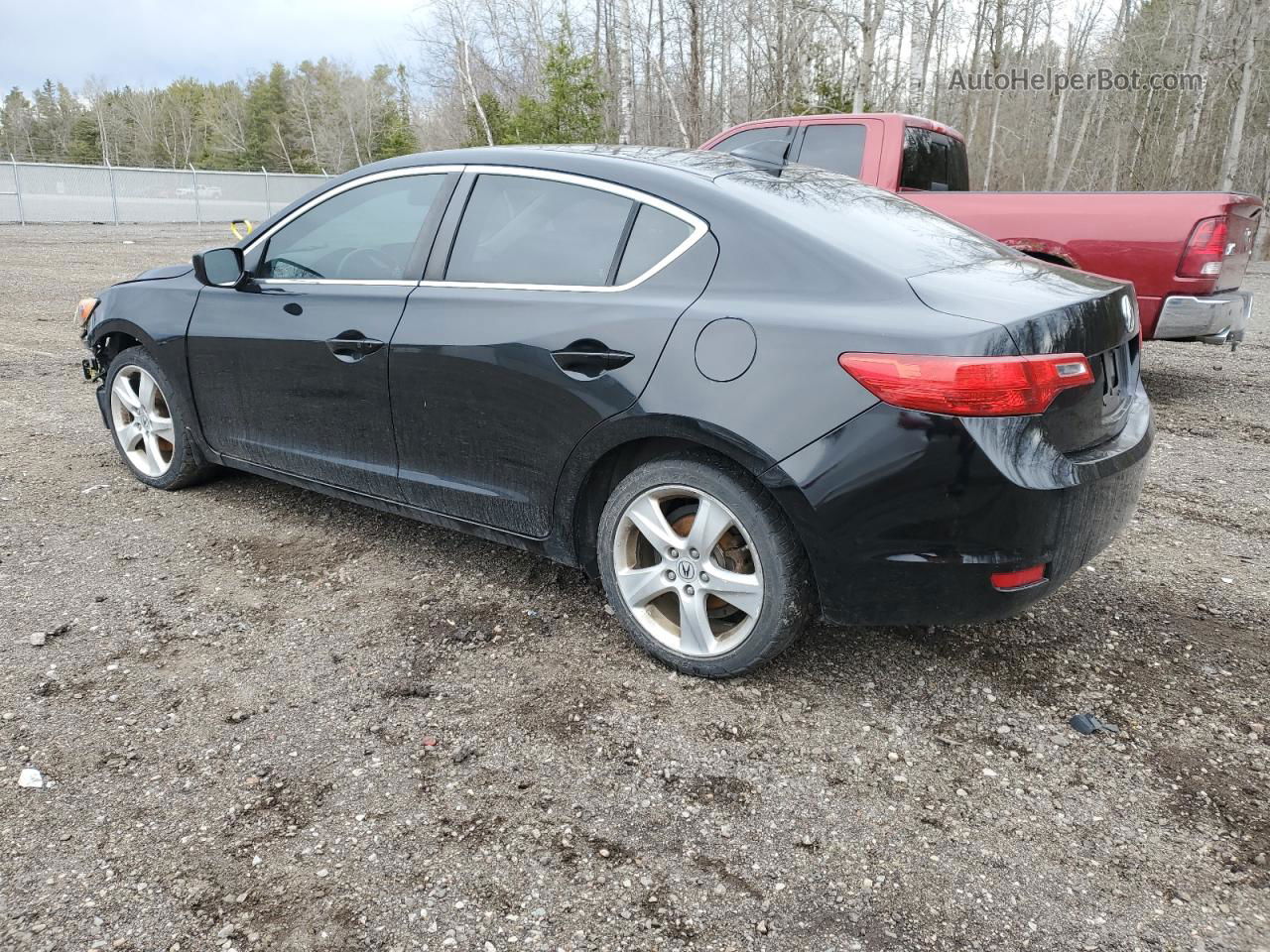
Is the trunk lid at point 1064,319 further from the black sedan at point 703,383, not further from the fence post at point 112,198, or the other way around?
the fence post at point 112,198

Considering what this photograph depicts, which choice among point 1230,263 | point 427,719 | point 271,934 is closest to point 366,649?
point 427,719

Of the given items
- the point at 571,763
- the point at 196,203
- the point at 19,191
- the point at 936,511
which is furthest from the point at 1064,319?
the point at 196,203

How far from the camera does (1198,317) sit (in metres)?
6.23

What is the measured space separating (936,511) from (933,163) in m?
6.18

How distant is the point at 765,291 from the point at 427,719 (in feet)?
5.30

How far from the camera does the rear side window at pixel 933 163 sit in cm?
753

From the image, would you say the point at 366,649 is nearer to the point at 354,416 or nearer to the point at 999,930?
the point at 354,416

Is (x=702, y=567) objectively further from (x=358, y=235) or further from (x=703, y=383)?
(x=358, y=235)

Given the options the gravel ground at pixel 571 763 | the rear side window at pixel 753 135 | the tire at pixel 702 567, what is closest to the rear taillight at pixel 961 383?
the tire at pixel 702 567

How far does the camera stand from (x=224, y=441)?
14.2ft

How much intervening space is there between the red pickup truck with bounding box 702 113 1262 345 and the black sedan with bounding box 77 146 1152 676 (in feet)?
9.76

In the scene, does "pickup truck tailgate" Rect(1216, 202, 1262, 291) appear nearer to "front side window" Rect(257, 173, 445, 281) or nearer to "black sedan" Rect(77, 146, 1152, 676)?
"black sedan" Rect(77, 146, 1152, 676)

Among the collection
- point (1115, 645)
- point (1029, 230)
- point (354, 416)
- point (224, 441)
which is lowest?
point (1115, 645)

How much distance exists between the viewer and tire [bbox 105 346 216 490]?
452 cm
